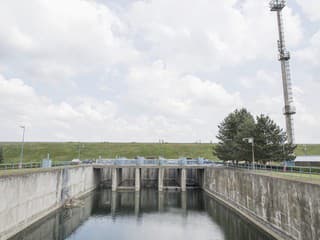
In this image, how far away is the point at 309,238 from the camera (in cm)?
1758

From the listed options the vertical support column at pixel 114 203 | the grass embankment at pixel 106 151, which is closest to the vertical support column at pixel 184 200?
the vertical support column at pixel 114 203

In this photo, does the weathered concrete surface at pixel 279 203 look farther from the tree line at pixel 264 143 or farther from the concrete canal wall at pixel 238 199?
the tree line at pixel 264 143

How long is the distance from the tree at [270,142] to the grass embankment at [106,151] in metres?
56.5

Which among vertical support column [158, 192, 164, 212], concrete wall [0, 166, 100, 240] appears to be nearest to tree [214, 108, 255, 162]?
vertical support column [158, 192, 164, 212]

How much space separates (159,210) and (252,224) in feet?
47.8

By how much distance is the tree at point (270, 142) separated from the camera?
37.4m

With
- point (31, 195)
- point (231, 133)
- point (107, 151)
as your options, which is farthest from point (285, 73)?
point (107, 151)

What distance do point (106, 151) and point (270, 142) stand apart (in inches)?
2924

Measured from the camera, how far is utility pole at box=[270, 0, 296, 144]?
4962 centimetres

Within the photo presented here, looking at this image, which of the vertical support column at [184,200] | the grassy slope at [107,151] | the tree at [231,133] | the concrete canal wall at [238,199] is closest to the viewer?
the concrete canal wall at [238,199]

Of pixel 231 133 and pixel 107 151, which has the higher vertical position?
pixel 231 133

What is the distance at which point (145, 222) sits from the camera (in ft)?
103

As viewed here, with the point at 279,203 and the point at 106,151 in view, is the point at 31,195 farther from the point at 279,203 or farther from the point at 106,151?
the point at 106,151

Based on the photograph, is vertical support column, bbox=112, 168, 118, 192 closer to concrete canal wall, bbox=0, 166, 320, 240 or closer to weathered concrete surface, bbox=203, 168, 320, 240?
concrete canal wall, bbox=0, 166, 320, 240
